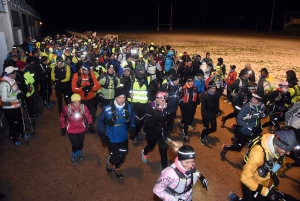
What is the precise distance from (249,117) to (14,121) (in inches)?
252

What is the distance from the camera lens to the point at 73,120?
5793mm

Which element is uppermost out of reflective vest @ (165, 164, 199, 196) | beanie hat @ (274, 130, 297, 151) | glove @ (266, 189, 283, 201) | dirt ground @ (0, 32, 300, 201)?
beanie hat @ (274, 130, 297, 151)

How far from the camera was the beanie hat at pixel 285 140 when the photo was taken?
130 inches

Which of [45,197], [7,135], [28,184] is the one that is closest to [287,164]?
[45,197]

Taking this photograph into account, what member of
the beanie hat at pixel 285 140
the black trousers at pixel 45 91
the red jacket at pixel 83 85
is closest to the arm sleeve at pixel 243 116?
the beanie hat at pixel 285 140

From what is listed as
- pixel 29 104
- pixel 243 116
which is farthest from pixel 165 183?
pixel 29 104

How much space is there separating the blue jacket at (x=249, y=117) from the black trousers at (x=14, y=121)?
609 cm

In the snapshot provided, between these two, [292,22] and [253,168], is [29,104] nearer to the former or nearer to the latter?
[253,168]

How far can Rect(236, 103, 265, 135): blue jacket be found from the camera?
231 inches

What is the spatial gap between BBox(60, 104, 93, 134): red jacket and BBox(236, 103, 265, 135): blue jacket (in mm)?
3709

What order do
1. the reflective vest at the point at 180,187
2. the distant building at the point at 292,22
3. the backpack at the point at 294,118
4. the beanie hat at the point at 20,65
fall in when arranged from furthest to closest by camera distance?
the distant building at the point at 292,22 < the beanie hat at the point at 20,65 < the backpack at the point at 294,118 < the reflective vest at the point at 180,187

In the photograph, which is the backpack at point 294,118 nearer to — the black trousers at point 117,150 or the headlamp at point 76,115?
the black trousers at point 117,150

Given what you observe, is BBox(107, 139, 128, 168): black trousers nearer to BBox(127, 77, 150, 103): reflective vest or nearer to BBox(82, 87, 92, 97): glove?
BBox(127, 77, 150, 103): reflective vest

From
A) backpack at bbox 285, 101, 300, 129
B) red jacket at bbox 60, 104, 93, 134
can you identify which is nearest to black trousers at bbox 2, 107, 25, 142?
red jacket at bbox 60, 104, 93, 134
